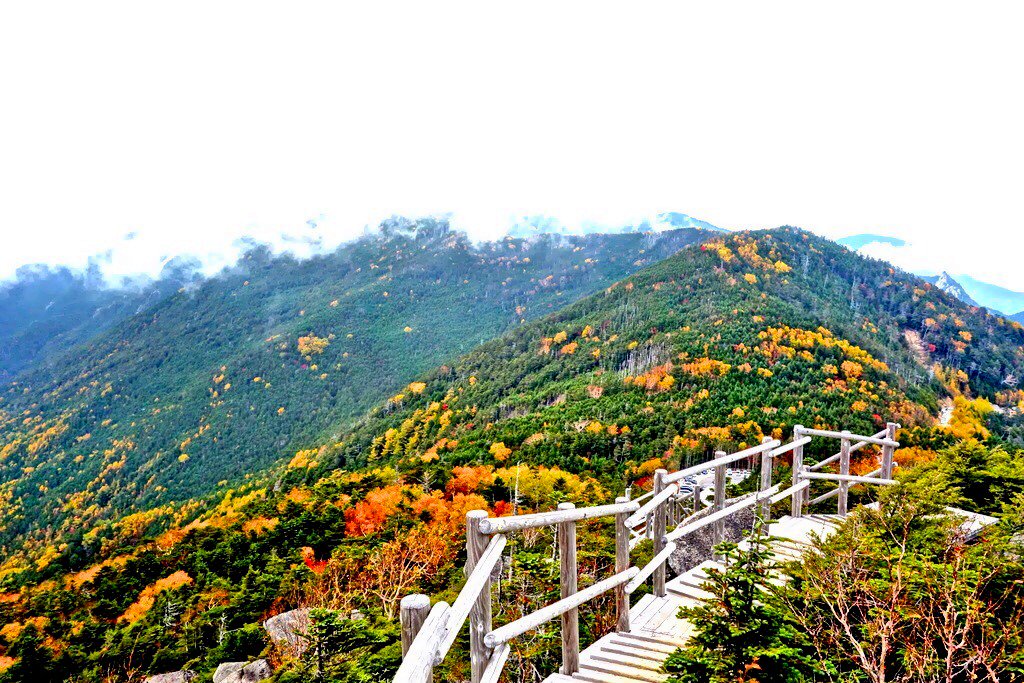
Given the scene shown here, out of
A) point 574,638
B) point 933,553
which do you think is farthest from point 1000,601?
point 574,638

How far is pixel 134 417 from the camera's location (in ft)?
448

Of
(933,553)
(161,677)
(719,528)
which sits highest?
(933,553)

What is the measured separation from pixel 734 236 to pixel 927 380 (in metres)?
48.3

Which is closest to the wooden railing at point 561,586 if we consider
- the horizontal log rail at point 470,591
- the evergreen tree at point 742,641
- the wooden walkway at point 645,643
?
the horizontal log rail at point 470,591

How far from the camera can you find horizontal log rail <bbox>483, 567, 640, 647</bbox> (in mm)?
3053

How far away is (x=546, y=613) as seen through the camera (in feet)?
12.1

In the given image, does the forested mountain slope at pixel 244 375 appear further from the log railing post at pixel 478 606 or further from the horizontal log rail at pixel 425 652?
the horizontal log rail at pixel 425 652

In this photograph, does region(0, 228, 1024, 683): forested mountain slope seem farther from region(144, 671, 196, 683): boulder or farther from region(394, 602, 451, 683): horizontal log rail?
region(394, 602, 451, 683): horizontal log rail

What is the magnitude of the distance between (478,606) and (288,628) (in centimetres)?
768

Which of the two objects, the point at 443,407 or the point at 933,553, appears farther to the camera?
the point at 443,407

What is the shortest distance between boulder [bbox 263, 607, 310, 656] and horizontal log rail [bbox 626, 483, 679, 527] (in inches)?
220

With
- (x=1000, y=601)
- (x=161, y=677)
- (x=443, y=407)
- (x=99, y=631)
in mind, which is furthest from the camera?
(x=443, y=407)

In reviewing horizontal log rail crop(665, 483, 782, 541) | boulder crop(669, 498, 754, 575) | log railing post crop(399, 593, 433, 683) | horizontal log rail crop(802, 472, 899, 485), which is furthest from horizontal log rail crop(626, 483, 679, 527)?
log railing post crop(399, 593, 433, 683)

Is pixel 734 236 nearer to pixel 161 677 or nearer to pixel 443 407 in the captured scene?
pixel 443 407
